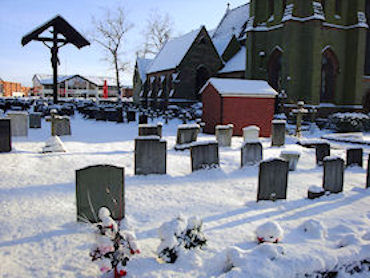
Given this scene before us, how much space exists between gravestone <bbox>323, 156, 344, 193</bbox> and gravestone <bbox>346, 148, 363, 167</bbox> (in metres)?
2.83

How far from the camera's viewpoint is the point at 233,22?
40281 millimetres

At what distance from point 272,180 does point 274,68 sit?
23.8 metres

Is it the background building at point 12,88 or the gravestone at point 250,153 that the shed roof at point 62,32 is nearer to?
the gravestone at point 250,153

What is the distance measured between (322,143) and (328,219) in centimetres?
487

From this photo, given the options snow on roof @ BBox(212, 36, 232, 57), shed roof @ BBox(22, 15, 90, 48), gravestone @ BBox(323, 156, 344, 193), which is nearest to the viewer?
gravestone @ BBox(323, 156, 344, 193)

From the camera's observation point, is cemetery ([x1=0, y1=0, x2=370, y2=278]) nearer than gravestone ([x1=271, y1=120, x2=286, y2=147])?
Yes

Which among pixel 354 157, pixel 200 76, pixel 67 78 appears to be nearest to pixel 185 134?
pixel 354 157

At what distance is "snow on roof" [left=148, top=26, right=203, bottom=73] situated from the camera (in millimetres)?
34312

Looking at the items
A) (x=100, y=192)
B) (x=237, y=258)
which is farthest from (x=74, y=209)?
(x=237, y=258)

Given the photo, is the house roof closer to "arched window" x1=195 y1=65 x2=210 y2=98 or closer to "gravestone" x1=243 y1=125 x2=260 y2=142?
"arched window" x1=195 y1=65 x2=210 y2=98

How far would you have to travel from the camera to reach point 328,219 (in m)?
5.50

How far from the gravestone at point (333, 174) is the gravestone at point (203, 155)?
285 centimetres

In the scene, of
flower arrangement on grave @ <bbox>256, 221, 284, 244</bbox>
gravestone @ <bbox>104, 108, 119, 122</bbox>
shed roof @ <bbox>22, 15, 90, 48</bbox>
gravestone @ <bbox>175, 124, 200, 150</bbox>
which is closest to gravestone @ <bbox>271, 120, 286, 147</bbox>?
gravestone @ <bbox>175, 124, 200, 150</bbox>

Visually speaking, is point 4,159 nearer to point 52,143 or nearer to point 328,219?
point 52,143
